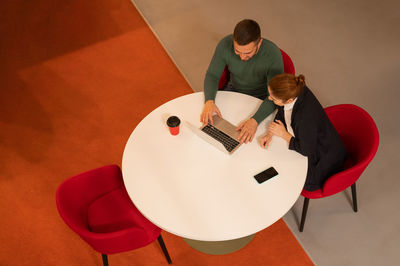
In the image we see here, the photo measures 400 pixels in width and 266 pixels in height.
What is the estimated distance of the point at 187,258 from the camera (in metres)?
2.53

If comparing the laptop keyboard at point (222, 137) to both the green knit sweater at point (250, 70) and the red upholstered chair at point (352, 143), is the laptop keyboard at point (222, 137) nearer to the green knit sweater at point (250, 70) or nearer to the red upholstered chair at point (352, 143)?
the green knit sweater at point (250, 70)

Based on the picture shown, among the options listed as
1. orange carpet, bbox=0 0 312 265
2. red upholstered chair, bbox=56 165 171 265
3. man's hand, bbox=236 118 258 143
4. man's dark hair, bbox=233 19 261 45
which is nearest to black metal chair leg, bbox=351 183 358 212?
orange carpet, bbox=0 0 312 265

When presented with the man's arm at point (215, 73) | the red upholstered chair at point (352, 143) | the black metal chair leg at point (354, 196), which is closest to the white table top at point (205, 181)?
the man's arm at point (215, 73)

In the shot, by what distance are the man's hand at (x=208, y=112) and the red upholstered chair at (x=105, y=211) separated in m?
0.69

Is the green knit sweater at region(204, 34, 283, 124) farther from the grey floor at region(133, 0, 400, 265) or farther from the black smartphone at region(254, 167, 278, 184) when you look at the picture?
the grey floor at region(133, 0, 400, 265)

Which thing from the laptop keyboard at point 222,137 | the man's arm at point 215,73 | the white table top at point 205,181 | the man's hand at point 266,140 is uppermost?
the man's arm at point 215,73

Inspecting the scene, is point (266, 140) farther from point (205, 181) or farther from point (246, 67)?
point (246, 67)

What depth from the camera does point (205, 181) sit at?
199 centimetres

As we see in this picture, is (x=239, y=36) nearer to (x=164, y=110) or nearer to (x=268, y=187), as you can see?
(x=164, y=110)

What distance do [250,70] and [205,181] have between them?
3.11 feet

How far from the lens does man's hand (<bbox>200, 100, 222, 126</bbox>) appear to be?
224cm

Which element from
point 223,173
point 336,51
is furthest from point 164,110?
point 336,51

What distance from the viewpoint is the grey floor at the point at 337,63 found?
2.57m

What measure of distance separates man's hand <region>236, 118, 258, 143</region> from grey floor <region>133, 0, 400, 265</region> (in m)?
0.92
